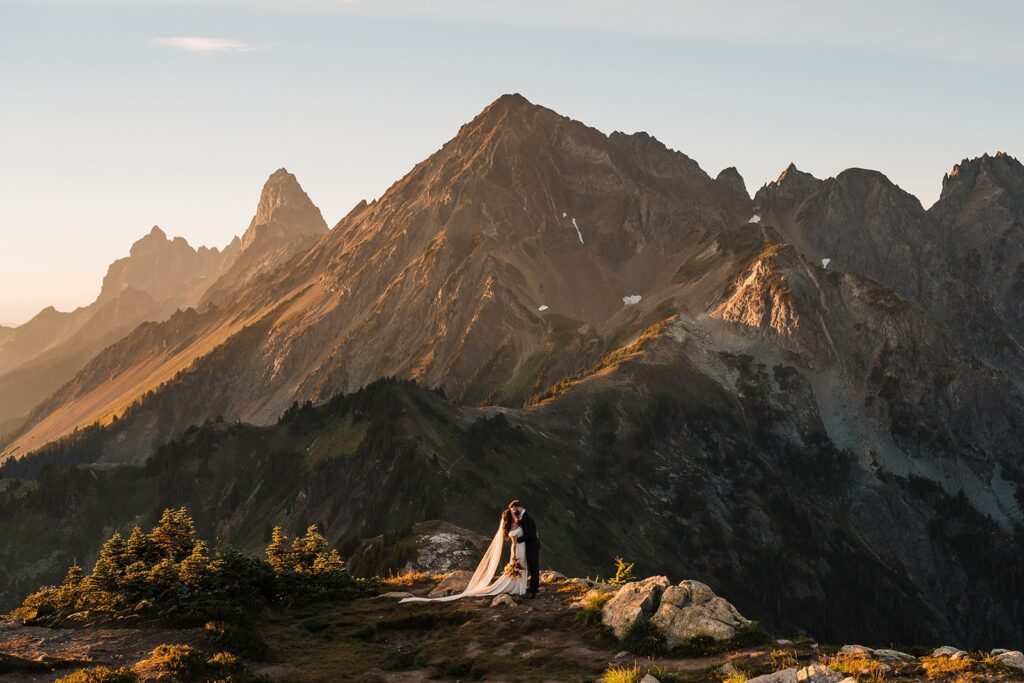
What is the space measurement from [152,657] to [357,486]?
144 m

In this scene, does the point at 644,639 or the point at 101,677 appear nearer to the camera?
the point at 101,677

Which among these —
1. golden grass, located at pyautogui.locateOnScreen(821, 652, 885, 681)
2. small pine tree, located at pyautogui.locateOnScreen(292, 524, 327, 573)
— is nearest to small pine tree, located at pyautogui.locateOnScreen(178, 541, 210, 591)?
small pine tree, located at pyautogui.locateOnScreen(292, 524, 327, 573)

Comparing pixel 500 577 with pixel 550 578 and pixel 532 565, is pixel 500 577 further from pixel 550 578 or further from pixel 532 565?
pixel 550 578

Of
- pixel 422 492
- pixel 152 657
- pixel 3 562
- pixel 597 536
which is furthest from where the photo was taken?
pixel 3 562

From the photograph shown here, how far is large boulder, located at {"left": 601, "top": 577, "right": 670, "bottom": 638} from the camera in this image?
33750mm

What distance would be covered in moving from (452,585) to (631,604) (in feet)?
37.2

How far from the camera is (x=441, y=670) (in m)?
32.2

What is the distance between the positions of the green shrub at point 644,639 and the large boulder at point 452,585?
37.1ft

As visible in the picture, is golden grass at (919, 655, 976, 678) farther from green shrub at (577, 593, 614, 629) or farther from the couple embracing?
the couple embracing

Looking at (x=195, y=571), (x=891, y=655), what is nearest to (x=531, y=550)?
(x=195, y=571)

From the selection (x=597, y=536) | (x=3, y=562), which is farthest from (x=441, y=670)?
(x=3, y=562)

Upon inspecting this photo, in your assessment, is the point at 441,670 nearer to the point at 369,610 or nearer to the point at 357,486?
the point at 369,610

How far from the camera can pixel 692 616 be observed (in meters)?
32.8

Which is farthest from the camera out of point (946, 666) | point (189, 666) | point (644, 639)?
point (644, 639)
